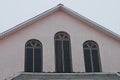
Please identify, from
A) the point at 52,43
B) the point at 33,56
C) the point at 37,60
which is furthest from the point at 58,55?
the point at 33,56

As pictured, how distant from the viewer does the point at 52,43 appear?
60.2ft

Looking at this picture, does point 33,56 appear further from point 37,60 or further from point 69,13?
point 69,13

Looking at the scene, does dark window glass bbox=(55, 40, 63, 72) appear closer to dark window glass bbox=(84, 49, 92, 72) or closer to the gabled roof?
dark window glass bbox=(84, 49, 92, 72)

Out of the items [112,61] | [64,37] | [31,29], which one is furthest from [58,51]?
[112,61]

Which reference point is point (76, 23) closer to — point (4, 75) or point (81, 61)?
point (81, 61)

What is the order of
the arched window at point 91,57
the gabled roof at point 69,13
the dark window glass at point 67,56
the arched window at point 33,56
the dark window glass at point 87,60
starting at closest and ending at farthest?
the arched window at point 33,56 → the dark window glass at point 67,56 → the dark window glass at point 87,60 → the arched window at point 91,57 → the gabled roof at point 69,13

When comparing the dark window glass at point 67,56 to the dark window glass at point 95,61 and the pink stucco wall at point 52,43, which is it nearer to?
the pink stucco wall at point 52,43

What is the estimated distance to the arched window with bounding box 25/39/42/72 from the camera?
17.7 metres

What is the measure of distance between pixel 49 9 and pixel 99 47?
14.3 feet

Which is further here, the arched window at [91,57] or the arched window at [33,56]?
the arched window at [91,57]

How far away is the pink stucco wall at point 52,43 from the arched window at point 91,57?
0.94 ft

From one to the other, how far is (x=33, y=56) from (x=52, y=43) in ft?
5.07

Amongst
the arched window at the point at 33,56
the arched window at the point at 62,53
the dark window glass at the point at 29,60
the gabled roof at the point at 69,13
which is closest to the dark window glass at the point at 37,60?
the arched window at the point at 33,56

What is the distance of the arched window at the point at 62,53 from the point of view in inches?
704
